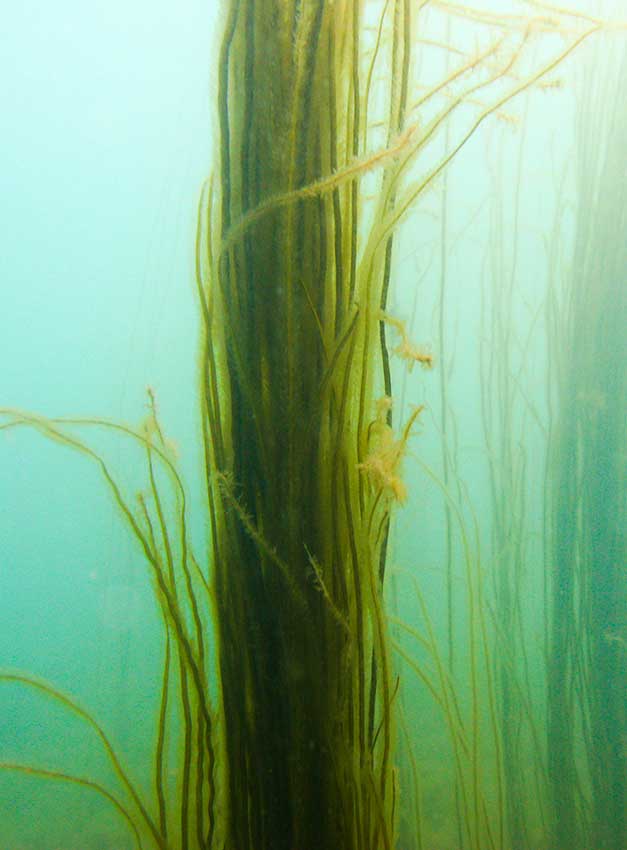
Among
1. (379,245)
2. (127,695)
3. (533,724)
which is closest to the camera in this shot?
(379,245)

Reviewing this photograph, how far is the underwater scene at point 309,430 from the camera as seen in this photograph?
1.39m

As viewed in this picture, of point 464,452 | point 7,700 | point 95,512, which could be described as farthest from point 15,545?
point 464,452

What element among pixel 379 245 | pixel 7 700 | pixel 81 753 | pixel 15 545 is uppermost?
pixel 379 245

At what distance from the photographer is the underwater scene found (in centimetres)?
139

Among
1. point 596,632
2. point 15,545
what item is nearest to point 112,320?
point 15,545

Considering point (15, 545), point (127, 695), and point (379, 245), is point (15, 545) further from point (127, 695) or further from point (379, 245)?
point (379, 245)

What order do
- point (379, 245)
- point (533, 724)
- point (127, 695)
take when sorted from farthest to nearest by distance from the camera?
point (533, 724) → point (127, 695) → point (379, 245)

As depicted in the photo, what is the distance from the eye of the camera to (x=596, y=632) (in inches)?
78.2

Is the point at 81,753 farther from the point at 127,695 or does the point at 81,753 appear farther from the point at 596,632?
the point at 596,632

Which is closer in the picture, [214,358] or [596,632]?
[214,358]

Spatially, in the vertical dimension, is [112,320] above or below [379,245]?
above

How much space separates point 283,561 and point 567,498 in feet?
3.48

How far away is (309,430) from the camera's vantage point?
139cm

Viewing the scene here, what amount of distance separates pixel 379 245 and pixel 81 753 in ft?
5.42
